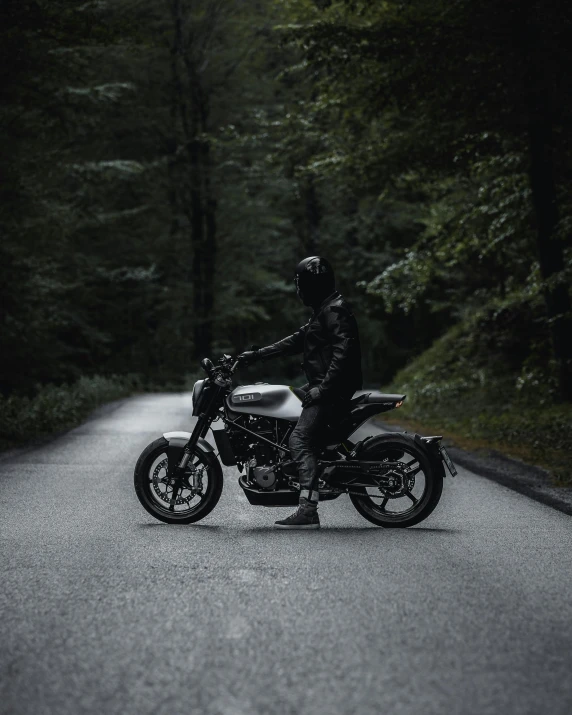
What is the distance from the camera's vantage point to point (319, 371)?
27.3ft

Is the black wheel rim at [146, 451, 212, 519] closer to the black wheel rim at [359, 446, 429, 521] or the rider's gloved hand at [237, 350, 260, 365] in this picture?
the rider's gloved hand at [237, 350, 260, 365]

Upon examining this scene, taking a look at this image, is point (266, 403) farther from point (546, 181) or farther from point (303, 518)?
point (546, 181)

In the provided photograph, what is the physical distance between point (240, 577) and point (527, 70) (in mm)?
11012

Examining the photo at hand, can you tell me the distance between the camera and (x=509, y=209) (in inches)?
706

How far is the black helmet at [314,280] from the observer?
836 cm

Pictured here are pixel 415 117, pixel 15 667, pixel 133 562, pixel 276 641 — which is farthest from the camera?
pixel 415 117

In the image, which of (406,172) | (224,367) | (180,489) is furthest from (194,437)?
(406,172)

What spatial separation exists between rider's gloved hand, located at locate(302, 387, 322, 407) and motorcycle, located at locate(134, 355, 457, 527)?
18cm

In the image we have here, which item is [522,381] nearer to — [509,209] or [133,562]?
[509,209]

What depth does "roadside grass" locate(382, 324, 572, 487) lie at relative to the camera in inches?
555

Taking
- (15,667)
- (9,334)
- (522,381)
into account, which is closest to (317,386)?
(15,667)

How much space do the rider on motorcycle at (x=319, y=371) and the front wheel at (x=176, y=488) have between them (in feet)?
2.35

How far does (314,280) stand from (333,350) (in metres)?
0.63

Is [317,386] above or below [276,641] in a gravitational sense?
above
